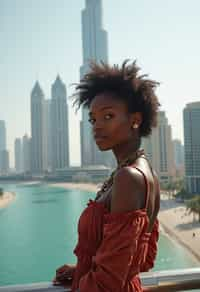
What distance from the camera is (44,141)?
286 feet

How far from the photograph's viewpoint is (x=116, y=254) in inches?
28.6

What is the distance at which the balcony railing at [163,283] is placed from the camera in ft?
3.18

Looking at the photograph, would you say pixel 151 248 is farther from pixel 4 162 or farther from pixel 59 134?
pixel 4 162

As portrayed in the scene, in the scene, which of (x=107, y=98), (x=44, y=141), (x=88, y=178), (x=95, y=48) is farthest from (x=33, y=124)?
(x=107, y=98)

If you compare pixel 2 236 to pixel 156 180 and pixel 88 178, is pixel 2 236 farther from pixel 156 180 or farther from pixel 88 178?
pixel 88 178

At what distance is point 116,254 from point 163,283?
359 mm

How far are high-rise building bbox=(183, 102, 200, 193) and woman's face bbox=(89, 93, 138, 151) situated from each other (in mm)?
34721

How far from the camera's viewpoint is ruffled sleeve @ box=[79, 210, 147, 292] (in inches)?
28.6

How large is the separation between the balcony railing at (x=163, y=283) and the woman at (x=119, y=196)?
5cm

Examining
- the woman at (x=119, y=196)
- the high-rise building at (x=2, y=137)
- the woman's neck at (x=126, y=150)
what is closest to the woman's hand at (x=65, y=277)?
the woman at (x=119, y=196)

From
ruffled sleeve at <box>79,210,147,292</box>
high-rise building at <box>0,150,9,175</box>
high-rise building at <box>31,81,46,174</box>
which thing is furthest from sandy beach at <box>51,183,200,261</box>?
high-rise building at <box>0,150,9,175</box>

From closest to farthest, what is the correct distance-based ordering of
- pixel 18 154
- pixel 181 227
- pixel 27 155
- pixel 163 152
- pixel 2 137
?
pixel 181 227, pixel 163 152, pixel 27 155, pixel 18 154, pixel 2 137

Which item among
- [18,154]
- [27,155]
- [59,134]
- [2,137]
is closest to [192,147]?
[59,134]

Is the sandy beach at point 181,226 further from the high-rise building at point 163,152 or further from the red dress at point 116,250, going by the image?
the high-rise building at point 163,152
